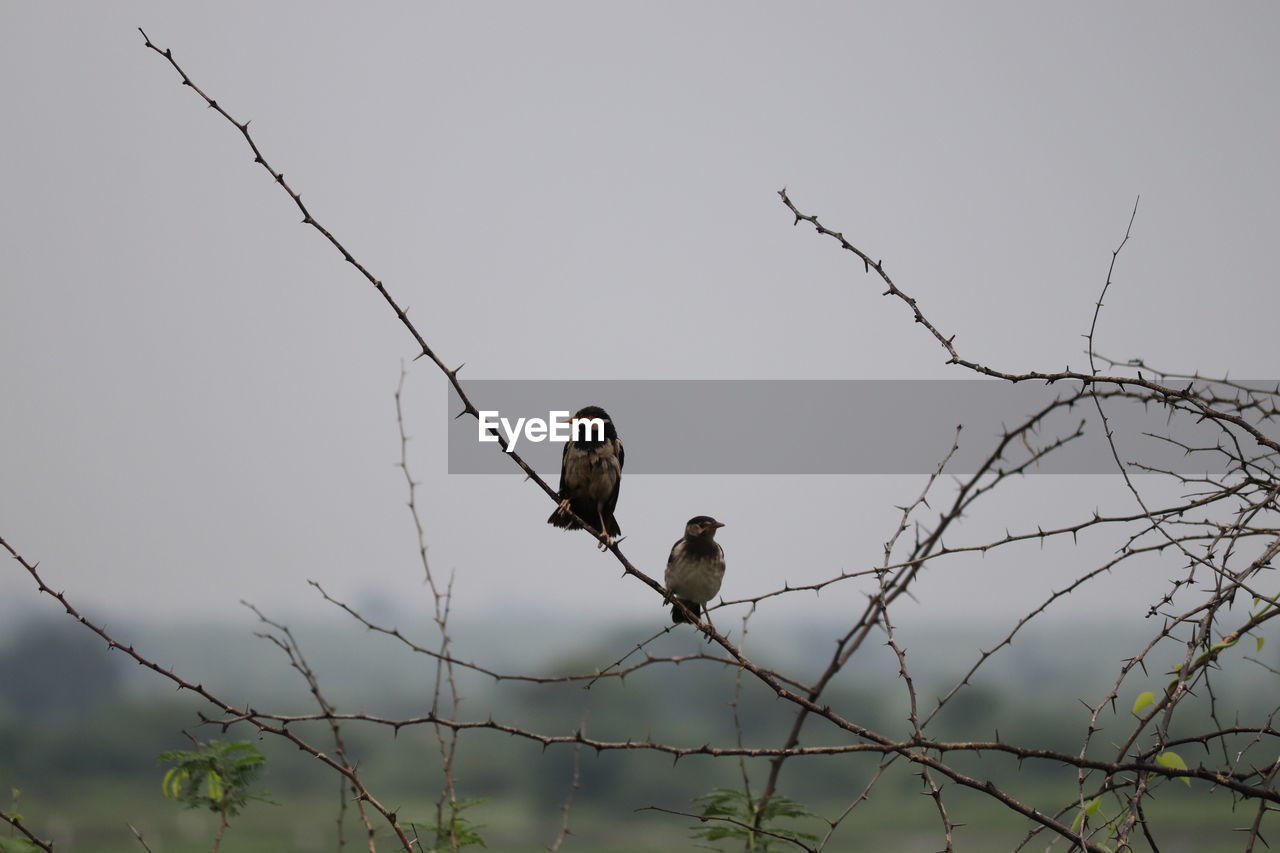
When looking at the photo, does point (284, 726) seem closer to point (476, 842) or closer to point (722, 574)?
point (476, 842)

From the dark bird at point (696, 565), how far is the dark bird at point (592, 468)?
0.64m

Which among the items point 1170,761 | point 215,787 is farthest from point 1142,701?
point 215,787

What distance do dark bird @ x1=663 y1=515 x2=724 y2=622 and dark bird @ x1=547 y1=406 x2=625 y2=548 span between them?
645 mm

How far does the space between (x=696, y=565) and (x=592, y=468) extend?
3.00ft

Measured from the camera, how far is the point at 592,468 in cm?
410

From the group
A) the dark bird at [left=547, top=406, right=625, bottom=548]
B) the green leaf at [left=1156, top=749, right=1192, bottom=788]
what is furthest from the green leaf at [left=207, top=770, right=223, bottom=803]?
the green leaf at [left=1156, top=749, right=1192, bottom=788]

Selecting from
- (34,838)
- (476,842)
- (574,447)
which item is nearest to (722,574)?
(574,447)

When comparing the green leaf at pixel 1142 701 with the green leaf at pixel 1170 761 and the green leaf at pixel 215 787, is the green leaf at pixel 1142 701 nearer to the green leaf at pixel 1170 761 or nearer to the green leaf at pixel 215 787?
the green leaf at pixel 1170 761

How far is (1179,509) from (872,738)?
2.73 feet

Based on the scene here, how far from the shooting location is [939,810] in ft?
6.44

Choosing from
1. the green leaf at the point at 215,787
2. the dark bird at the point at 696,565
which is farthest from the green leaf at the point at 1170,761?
the dark bird at the point at 696,565

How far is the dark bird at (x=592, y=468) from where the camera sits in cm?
409

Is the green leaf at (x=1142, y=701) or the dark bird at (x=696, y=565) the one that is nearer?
the green leaf at (x=1142, y=701)

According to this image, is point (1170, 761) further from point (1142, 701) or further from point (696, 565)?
point (696, 565)
